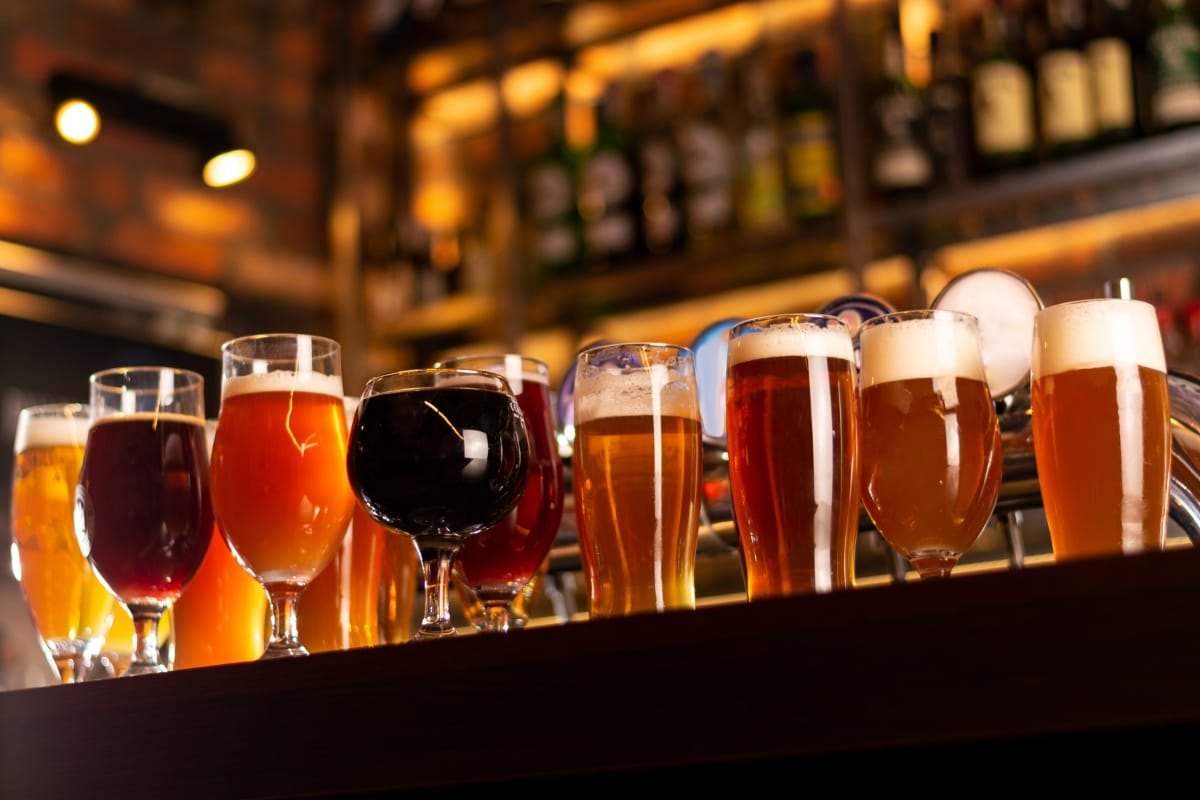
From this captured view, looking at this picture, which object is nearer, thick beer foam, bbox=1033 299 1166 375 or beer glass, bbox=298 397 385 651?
thick beer foam, bbox=1033 299 1166 375

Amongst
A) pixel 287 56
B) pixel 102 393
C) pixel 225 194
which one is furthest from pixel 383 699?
pixel 287 56

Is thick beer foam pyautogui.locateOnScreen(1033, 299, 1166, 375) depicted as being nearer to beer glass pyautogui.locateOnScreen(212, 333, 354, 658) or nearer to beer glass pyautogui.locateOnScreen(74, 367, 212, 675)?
beer glass pyautogui.locateOnScreen(212, 333, 354, 658)

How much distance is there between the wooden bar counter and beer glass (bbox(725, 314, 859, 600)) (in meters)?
0.19

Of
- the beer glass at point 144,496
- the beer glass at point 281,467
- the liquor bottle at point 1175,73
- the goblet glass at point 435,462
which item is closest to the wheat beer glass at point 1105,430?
the goblet glass at point 435,462

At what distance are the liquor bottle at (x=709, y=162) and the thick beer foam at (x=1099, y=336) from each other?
211 cm

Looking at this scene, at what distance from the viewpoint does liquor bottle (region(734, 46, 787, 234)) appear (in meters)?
2.96

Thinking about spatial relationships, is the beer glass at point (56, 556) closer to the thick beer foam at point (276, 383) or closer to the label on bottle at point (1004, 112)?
the thick beer foam at point (276, 383)

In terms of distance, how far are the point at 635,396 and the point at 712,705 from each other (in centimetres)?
37

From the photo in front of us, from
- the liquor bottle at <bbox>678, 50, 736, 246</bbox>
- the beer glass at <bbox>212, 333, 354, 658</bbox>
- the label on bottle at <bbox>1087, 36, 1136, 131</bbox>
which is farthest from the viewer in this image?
the liquor bottle at <bbox>678, 50, 736, 246</bbox>

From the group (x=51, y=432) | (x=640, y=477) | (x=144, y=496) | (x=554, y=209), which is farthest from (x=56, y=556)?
(x=554, y=209)

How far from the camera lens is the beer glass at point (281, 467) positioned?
1.00 meters

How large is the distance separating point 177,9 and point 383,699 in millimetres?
3172

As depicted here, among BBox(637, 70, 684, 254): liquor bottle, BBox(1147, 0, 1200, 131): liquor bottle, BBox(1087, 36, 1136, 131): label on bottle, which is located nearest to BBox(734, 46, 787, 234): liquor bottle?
BBox(637, 70, 684, 254): liquor bottle

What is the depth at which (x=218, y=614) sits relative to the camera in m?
1.21
